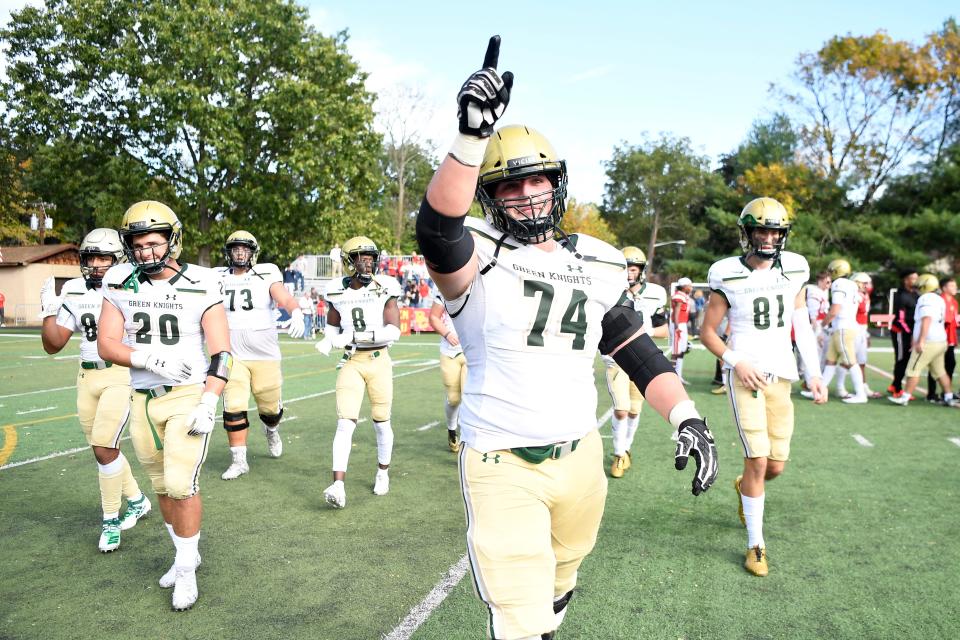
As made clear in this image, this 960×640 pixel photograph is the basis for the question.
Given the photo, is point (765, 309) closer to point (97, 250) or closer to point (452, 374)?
point (452, 374)

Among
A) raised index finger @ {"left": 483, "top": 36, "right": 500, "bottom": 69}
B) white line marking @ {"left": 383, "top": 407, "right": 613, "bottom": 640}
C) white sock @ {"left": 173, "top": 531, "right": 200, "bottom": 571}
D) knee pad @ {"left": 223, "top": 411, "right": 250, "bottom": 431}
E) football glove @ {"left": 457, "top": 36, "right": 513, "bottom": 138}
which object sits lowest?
white line marking @ {"left": 383, "top": 407, "right": 613, "bottom": 640}

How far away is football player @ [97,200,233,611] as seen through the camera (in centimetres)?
415

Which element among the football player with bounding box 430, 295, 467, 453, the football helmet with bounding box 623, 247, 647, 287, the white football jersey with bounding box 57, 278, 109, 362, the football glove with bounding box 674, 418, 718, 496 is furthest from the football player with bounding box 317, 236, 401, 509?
the football glove with bounding box 674, 418, 718, 496

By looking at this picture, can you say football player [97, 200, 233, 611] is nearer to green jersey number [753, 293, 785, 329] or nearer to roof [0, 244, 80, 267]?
green jersey number [753, 293, 785, 329]

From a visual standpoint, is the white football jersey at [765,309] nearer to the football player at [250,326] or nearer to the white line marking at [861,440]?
the football player at [250,326]

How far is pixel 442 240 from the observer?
7.16ft

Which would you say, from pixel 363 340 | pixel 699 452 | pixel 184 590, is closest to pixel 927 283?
pixel 363 340

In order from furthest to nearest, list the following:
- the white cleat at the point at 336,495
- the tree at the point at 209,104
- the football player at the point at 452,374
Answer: the tree at the point at 209,104 < the football player at the point at 452,374 < the white cleat at the point at 336,495

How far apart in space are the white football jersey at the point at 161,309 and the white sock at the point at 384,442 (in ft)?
8.20

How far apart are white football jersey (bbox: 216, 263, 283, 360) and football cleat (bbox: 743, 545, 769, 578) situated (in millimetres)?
5048

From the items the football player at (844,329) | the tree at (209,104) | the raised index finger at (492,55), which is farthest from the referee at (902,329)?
the tree at (209,104)

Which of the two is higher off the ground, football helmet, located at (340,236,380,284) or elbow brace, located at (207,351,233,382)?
football helmet, located at (340,236,380,284)

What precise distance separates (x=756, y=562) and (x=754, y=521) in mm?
259

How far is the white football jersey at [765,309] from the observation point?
193 inches
